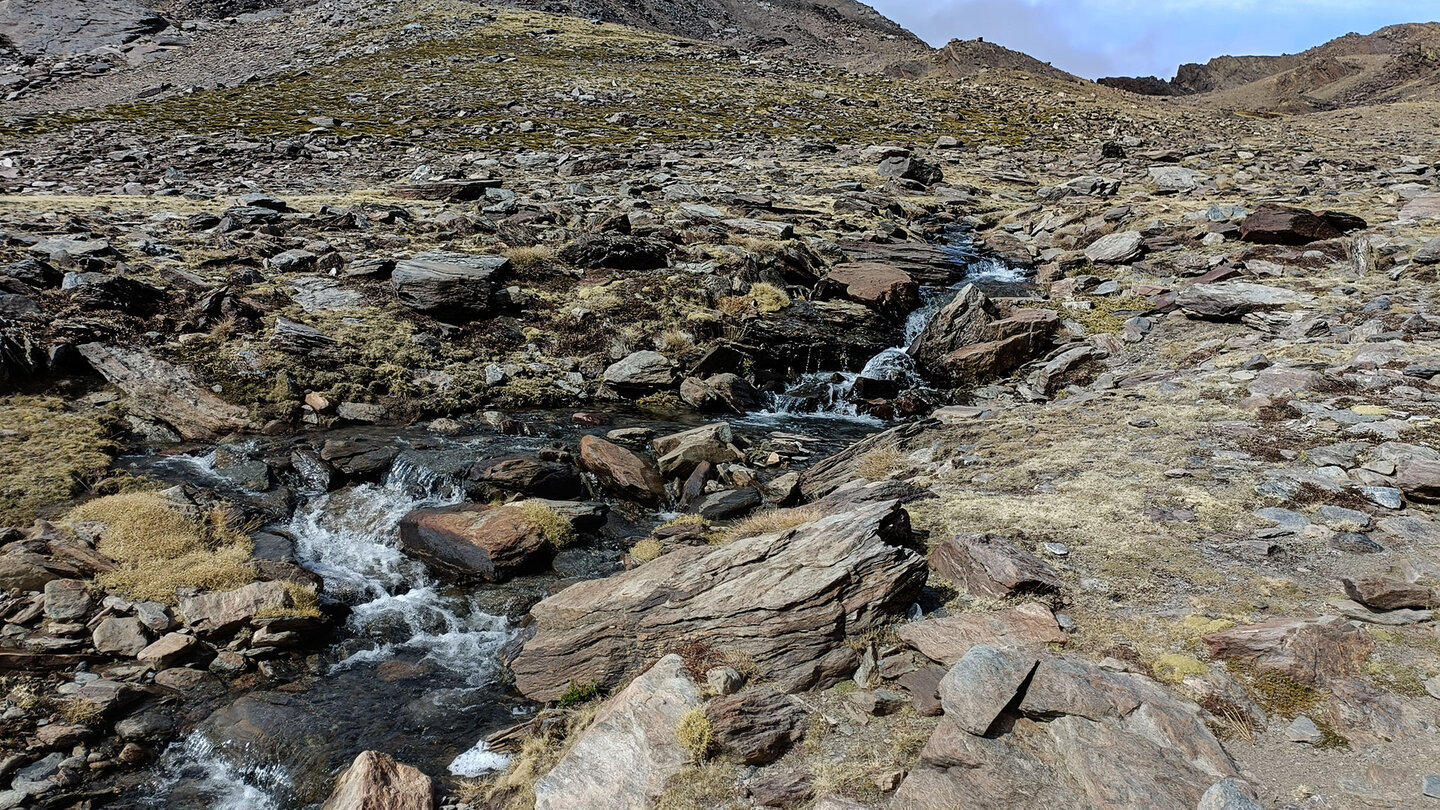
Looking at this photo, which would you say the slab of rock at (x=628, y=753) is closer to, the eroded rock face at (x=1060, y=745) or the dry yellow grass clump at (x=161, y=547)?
the eroded rock face at (x=1060, y=745)

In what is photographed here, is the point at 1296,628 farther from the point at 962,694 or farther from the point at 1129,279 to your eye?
the point at 1129,279

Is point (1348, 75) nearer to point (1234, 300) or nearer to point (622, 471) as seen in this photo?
point (1234, 300)

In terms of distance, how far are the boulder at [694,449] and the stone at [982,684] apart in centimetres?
835

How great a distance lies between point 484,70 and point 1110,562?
73.9 metres

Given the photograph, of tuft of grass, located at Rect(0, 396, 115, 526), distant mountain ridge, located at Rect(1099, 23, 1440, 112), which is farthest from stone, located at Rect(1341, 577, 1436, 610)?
distant mountain ridge, located at Rect(1099, 23, 1440, 112)

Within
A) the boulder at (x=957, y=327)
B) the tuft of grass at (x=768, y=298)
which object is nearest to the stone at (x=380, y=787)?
the boulder at (x=957, y=327)

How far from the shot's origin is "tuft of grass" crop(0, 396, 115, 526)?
12.4m

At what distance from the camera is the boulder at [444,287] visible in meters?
21.3

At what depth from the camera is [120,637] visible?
985 centimetres

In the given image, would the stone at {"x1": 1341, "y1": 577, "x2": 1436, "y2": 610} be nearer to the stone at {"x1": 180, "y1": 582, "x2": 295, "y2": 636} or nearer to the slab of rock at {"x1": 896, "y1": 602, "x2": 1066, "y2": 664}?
the slab of rock at {"x1": 896, "y1": 602, "x2": 1066, "y2": 664}

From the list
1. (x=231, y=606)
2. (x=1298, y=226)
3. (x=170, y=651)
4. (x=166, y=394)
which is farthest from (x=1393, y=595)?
(x=166, y=394)

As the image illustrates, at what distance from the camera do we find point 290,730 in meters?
9.01

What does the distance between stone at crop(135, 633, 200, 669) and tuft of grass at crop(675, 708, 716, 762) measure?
7.02 meters

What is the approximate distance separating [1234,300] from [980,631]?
50.8ft
